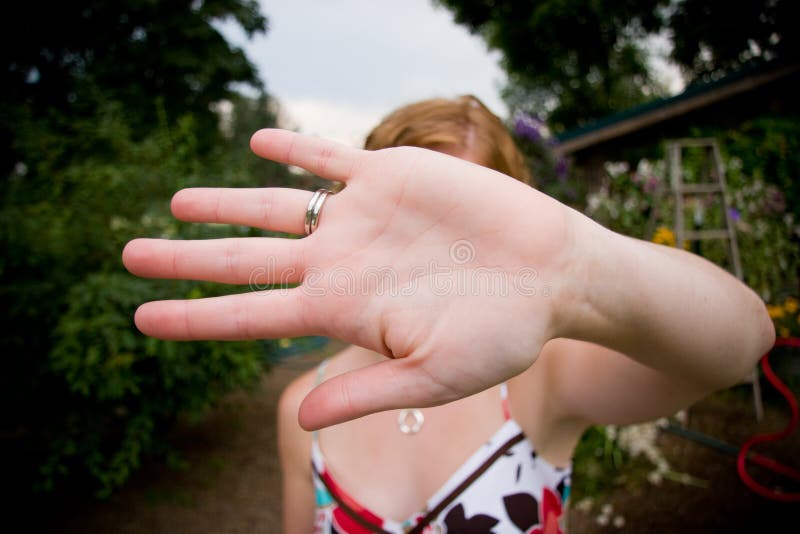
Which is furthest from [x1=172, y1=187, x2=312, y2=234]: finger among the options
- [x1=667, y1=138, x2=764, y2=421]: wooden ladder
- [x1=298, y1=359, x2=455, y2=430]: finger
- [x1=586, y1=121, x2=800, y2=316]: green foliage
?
[x1=667, y1=138, x2=764, y2=421]: wooden ladder

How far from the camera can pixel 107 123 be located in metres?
2.83

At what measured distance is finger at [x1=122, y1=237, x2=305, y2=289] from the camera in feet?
2.17

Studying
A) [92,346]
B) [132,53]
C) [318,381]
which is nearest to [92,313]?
[92,346]

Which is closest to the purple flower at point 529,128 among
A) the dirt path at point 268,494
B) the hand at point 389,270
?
the dirt path at point 268,494

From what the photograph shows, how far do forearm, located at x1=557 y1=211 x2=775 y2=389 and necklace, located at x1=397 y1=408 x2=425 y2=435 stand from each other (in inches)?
22.5

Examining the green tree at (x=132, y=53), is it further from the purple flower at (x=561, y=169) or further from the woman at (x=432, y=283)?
the woman at (x=432, y=283)

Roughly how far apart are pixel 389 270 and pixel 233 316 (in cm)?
23

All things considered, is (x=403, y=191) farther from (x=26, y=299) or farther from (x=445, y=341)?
(x=26, y=299)

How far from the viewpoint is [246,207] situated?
27.1 inches

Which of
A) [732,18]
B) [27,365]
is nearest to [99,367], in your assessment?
[27,365]

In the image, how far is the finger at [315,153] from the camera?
0.68 m

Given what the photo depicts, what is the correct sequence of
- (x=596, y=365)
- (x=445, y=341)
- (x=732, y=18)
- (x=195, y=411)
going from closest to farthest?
(x=445, y=341)
(x=596, y=365)
(x=195, y=411)
(x=732, y=18)

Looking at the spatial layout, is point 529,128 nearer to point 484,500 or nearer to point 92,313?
point 92,313

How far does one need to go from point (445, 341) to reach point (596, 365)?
57cm
